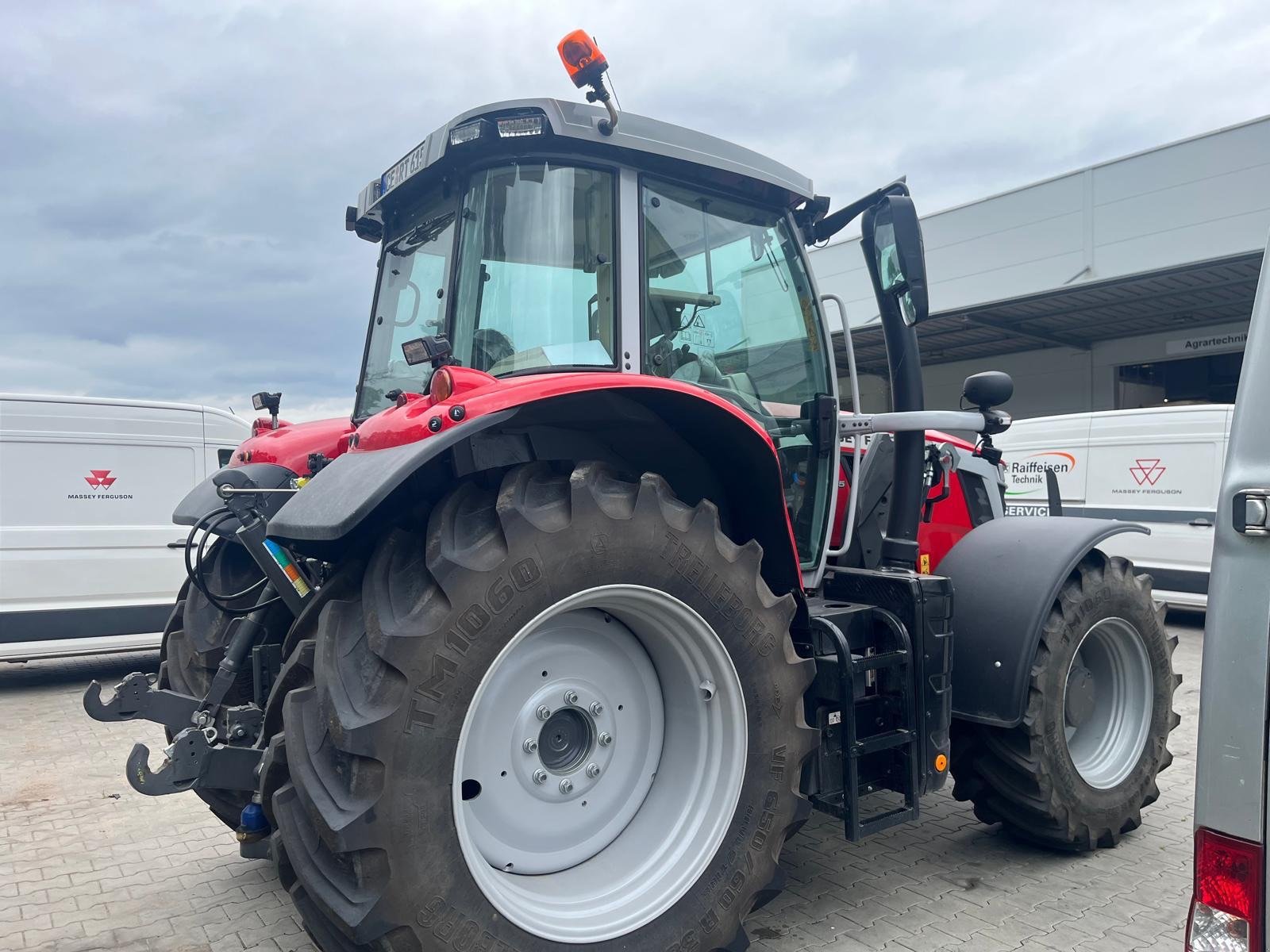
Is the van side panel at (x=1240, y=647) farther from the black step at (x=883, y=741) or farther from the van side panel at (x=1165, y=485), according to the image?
the van side panel at (x=1165, y=485)

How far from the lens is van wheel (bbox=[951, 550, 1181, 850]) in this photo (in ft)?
12.2

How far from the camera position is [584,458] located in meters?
2.86

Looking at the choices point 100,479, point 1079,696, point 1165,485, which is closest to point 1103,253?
point 1165,485

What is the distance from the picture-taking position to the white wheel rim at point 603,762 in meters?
2.59

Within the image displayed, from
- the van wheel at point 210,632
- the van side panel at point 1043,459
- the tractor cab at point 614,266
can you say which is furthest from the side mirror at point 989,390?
the van side panel at point 1043,459

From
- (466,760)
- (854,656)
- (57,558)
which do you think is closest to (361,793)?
(466,760)

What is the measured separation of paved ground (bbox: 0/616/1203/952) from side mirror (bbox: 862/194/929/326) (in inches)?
83.8

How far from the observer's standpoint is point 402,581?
7.89 feet

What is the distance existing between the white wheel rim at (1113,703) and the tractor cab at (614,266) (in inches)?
57.0

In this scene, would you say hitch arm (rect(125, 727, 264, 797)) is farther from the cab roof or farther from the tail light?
the tail light

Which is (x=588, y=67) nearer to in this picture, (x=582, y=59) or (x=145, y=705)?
(x=582, y=59)

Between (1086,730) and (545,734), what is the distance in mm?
2707

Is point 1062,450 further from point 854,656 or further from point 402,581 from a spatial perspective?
point 402,581

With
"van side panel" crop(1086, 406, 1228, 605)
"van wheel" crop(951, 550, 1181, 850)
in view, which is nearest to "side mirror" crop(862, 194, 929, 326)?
"van wheel" crop(951, 550, 1181, 850)
